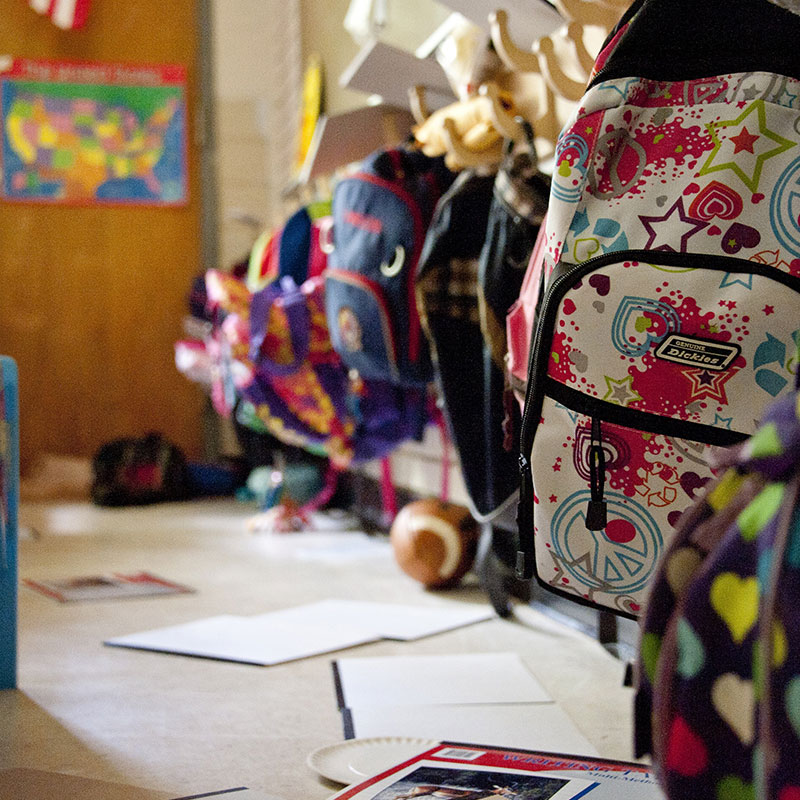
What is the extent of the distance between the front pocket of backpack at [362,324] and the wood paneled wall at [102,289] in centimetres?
224

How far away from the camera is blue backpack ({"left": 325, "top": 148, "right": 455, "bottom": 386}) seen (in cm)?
162

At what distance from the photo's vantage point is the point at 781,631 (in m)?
0.41

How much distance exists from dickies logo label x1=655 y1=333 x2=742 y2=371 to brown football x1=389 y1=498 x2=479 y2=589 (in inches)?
38.2

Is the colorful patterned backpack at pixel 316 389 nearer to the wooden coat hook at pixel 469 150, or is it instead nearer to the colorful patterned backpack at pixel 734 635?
the wooden coat hook at pixel 469 150

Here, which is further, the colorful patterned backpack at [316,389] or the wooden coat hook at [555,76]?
the colorful patterned backpack at [316,389]

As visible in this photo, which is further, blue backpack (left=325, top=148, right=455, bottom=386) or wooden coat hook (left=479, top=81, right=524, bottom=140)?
blue backpack (left=325, top=148, right=455, bottom=386)

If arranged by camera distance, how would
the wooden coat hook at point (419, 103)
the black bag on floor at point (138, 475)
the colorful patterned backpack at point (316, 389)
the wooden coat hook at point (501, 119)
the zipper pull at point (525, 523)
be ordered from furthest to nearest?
the black bag on floor at point (138, 475)
the colorful patterned backpack at point (316, 389)
the wooden coat hook at point (419, 103)
the wooden coat hook at point (501, 119)
the zipper pull at point (525, 523)

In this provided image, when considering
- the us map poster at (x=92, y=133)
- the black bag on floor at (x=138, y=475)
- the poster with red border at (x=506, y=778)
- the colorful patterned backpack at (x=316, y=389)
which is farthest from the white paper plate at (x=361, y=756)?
the us map poster at (x=92, y=133)

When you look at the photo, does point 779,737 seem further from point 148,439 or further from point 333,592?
point 148,439

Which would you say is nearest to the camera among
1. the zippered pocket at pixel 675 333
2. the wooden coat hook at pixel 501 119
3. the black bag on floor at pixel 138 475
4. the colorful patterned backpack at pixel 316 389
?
the zippered pocket at pixel 675 333

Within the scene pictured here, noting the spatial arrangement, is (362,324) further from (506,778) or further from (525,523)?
(506,778)

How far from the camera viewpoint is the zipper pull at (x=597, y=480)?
2.57ft

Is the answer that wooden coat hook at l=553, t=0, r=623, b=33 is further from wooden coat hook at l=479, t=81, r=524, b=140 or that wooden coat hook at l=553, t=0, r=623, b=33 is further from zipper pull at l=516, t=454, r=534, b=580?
zipper pull at l=516, t=454, r=534, b=580

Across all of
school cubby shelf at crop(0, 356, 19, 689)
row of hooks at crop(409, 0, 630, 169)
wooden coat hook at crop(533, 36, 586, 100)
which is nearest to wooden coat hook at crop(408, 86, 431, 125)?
row of hooks at crop(409, 0, 630, 169)
